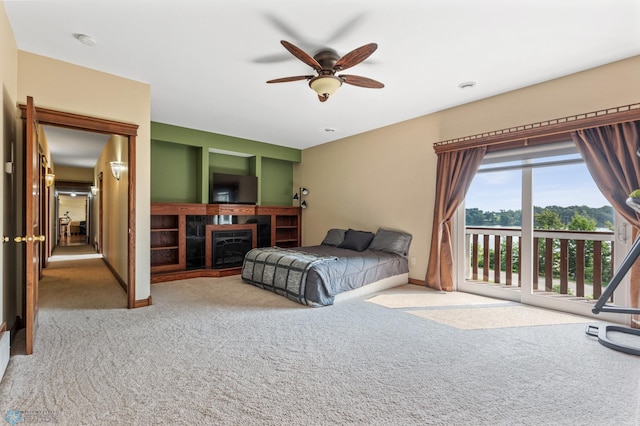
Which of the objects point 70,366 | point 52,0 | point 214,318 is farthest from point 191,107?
point 70,366

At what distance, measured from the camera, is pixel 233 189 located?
5.99 m

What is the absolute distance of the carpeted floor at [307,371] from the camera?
5.41 feet

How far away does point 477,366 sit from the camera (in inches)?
86.0

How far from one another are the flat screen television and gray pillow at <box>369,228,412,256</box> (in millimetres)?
2730

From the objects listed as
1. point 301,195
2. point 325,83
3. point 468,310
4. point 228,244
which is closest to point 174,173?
point 228,244

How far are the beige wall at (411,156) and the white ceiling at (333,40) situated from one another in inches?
8.3

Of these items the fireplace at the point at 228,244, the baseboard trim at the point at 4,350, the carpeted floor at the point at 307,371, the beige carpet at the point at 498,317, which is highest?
the fireplace at the point at 228,244

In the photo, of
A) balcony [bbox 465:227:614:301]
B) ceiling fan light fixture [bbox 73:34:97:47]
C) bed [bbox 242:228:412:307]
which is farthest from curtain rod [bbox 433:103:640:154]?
ceiling fan light fixture [bbox 73:34:97:47]

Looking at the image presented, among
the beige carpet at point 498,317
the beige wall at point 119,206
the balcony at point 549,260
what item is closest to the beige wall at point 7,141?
the beige wall at point 119,206

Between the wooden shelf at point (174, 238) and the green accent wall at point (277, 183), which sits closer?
the wooden shelf at point (174, 238)

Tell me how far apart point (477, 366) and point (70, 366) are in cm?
287

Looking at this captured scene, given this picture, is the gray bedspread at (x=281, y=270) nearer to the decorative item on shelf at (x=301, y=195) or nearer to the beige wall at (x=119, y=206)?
the beige wall at (x=119, y=206)

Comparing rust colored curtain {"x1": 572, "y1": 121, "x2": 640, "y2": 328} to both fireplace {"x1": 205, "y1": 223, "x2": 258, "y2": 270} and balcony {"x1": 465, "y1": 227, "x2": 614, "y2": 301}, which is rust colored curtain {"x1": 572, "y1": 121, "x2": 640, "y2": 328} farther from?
fireplace {"x1": 205, "y1": 223, "x2": 258, "y2": 270}

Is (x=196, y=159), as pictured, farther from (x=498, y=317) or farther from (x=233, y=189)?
(x=498, y=317)
